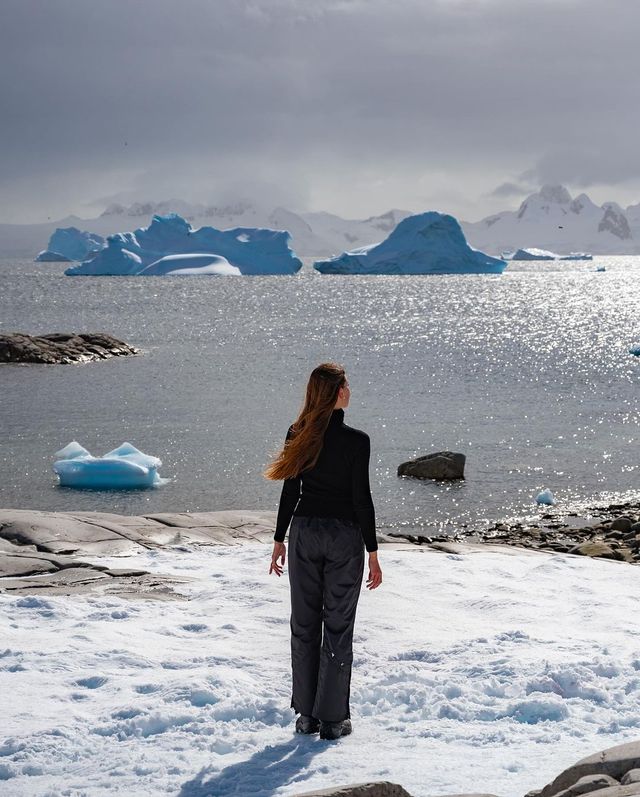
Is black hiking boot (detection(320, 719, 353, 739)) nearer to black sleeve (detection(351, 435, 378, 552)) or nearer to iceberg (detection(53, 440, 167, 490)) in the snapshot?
black sleeve (detection(351, 435, 378, 552))

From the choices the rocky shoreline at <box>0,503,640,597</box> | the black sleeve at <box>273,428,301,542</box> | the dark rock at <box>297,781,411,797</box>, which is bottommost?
the rocky shoreline at <box>0,503,640,597</box>

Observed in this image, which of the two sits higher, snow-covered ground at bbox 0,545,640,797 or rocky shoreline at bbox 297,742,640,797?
rocky shoreline at bbox 297,742,640,797

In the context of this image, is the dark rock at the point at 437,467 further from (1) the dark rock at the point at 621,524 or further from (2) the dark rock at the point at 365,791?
(2) the dark rock at the point at 365,791

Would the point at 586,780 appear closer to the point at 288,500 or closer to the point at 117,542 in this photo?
the point at 288,500

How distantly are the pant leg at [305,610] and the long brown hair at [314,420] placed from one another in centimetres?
31

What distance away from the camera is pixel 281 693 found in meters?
5.61

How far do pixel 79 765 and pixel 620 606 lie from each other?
4.78 meters

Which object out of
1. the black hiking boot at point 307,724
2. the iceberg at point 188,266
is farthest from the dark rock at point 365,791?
the iceberg at point 188,266

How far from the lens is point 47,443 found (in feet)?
73.4

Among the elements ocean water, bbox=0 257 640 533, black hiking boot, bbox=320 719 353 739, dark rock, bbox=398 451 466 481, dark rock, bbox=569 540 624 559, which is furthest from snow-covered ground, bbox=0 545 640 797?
dark rock, bbox=398 451 466 481

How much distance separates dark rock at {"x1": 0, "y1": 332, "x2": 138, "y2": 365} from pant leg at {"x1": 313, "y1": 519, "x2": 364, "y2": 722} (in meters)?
34.4

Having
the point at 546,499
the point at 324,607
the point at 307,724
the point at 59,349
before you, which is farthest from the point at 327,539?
the point at 59,349

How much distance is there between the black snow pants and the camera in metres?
5.06

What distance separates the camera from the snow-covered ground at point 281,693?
4.60 m
